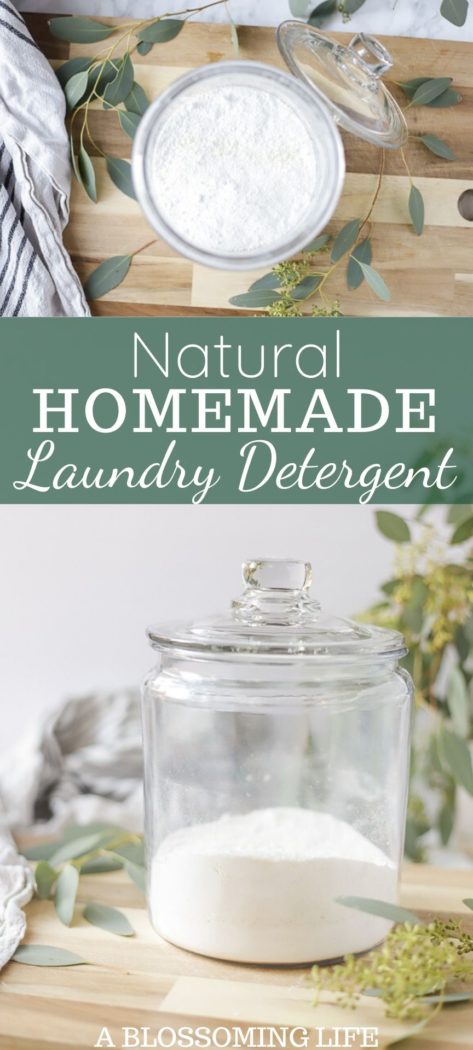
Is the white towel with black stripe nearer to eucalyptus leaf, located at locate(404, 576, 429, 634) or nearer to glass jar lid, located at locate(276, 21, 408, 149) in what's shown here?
glass jar lid, located at locate(276, 21, 408, 149)

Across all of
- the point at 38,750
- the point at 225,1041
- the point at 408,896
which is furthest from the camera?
the point at 38,750

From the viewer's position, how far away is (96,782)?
36.9 inches

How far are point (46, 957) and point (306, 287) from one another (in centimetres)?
63

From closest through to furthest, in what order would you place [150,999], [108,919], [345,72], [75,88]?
[150,999] → [108,919] → [345,72] → [75,88]

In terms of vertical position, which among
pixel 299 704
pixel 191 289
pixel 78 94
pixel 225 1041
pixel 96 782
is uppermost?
pixel 78 94

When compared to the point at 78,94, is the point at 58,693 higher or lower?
lower

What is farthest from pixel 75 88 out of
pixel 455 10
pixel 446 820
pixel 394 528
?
pixel 446 820

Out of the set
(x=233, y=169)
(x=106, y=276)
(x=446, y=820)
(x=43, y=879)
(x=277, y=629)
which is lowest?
(x=446, y=820)

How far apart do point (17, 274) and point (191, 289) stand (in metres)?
0.17

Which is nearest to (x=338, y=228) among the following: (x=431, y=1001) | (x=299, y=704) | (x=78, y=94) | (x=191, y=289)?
(x=191, y=289)

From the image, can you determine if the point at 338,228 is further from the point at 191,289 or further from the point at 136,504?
the point at 136,504

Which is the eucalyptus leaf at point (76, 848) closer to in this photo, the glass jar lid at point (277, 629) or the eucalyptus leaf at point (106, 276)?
the glass jar lid at point (277, 629)

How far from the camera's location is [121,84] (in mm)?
955

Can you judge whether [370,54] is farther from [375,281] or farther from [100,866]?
[100,866]
